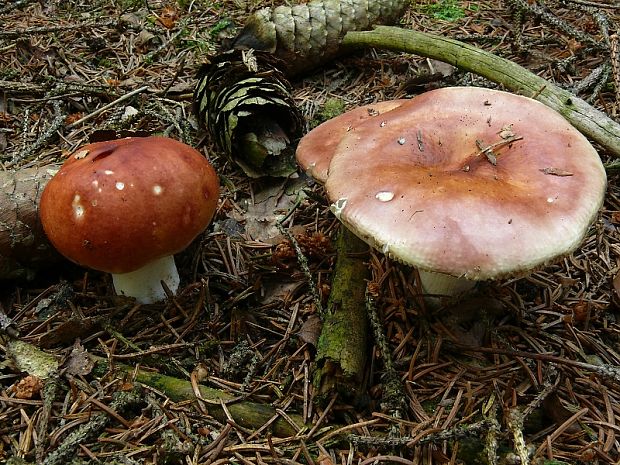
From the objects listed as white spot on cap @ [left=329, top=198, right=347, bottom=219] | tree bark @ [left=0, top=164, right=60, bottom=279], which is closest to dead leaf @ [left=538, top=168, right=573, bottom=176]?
white spot on cap @ [left=329, top=198, right=347, bottom=219]

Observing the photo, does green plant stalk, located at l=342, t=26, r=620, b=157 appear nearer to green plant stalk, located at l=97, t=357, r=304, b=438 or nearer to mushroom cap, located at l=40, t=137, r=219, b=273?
mushroom cap, located at l=40, t=137, r=219, b=273

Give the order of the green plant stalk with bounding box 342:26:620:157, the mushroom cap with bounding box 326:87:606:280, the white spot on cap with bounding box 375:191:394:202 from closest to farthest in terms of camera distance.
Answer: the mushroom cap with bounding box 326:87:606:280 < the white spot on cap with bounding box 375:191:394:202 < the green plant stalk with bounding box 342:26:620:157

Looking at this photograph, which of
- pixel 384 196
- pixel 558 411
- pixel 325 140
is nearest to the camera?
pixel 384 196

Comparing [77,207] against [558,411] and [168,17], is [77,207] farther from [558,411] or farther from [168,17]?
[168,17]

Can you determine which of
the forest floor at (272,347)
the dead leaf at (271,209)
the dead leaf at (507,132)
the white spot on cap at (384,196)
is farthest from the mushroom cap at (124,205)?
the dead leaf at (507,132)

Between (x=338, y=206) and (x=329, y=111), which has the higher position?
(x=338, y=206)

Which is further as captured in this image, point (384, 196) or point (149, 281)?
point (149, 281)

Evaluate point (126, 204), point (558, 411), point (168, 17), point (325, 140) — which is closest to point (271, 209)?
Answer: point (325, 140)
